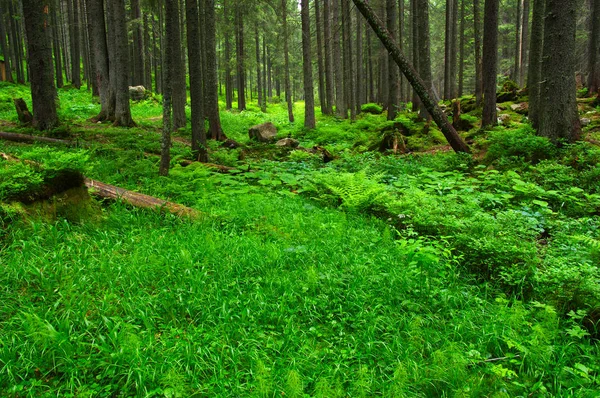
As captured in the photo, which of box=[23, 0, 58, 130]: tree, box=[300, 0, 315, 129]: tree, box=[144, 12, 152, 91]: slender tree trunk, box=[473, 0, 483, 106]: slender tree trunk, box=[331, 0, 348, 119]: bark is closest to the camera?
box=[23, 0, 58, 130]: tree

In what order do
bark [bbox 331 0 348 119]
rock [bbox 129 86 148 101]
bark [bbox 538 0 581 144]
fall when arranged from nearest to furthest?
bark [bbox 538 0 581 144] < bark [bbox 331 0 348 119] < rock [bbox 129 86 148 101]

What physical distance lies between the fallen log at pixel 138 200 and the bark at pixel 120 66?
8.93 meters

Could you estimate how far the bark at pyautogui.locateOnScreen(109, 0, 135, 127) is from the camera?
13.6 meters

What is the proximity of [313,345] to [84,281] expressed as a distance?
2.27 metres

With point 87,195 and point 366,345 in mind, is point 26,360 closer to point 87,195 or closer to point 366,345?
point 366,345

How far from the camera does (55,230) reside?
4504mm

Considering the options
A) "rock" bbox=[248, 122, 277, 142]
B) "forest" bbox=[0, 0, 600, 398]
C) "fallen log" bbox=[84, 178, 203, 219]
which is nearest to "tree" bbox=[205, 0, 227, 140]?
"rock" bbox=[248, 122, 277, 142]

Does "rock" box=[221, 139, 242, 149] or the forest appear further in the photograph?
"rock" box=[221, 139, 242, 149]

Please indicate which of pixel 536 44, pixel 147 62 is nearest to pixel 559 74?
pixel 536 44

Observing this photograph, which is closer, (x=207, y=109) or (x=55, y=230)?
(x=55, y=230)

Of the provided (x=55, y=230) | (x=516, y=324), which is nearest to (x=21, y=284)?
(x=55, y=230)

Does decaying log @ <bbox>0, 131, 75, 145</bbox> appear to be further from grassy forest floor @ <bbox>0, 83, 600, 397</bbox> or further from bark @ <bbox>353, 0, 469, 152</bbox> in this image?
bark @ <bbox>353, 0, 469, 152</bbox>

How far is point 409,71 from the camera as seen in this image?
906 cm

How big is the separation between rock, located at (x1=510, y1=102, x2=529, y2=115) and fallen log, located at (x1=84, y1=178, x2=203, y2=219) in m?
14.1
